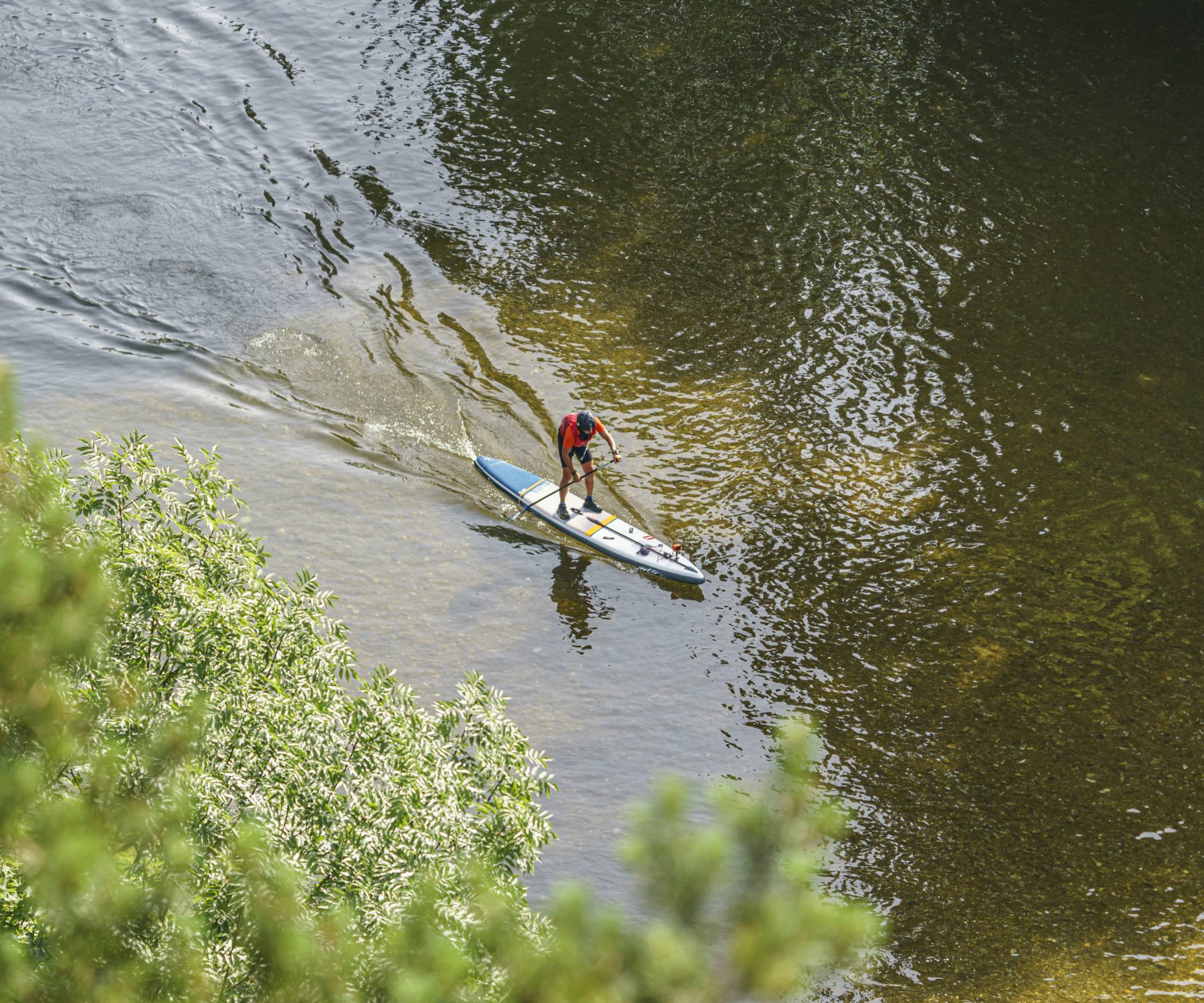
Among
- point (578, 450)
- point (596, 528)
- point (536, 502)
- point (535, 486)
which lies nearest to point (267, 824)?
point (596, 528)

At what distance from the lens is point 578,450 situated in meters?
20.8

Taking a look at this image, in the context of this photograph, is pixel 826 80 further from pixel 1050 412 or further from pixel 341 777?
pixel 341 777

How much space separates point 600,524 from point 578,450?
1.39 metres

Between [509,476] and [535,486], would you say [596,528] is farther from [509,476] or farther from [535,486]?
[509,476]

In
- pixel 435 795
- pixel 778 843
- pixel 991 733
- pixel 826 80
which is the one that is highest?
pixel 826 80

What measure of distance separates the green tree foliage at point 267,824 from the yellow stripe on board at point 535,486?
410 inches

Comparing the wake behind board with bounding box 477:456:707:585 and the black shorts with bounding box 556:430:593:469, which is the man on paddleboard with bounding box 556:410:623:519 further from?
the wake behind board with bounding box 477:456:707:585

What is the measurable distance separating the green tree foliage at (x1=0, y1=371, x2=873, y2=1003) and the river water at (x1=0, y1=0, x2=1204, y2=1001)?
637 centimetres

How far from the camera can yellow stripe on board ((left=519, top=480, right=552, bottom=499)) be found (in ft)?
70.3

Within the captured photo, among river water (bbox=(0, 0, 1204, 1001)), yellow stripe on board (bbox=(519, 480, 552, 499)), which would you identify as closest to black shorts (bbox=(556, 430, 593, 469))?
yellow stripe on board (bbox=(519, 480, 552, 499))

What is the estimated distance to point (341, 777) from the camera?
959 cm

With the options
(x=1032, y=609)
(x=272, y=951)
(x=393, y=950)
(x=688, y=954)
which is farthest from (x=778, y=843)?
(x=1032, y=609)

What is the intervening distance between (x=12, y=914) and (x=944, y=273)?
25383 millimetres

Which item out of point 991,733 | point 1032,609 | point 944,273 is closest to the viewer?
point 991,733
